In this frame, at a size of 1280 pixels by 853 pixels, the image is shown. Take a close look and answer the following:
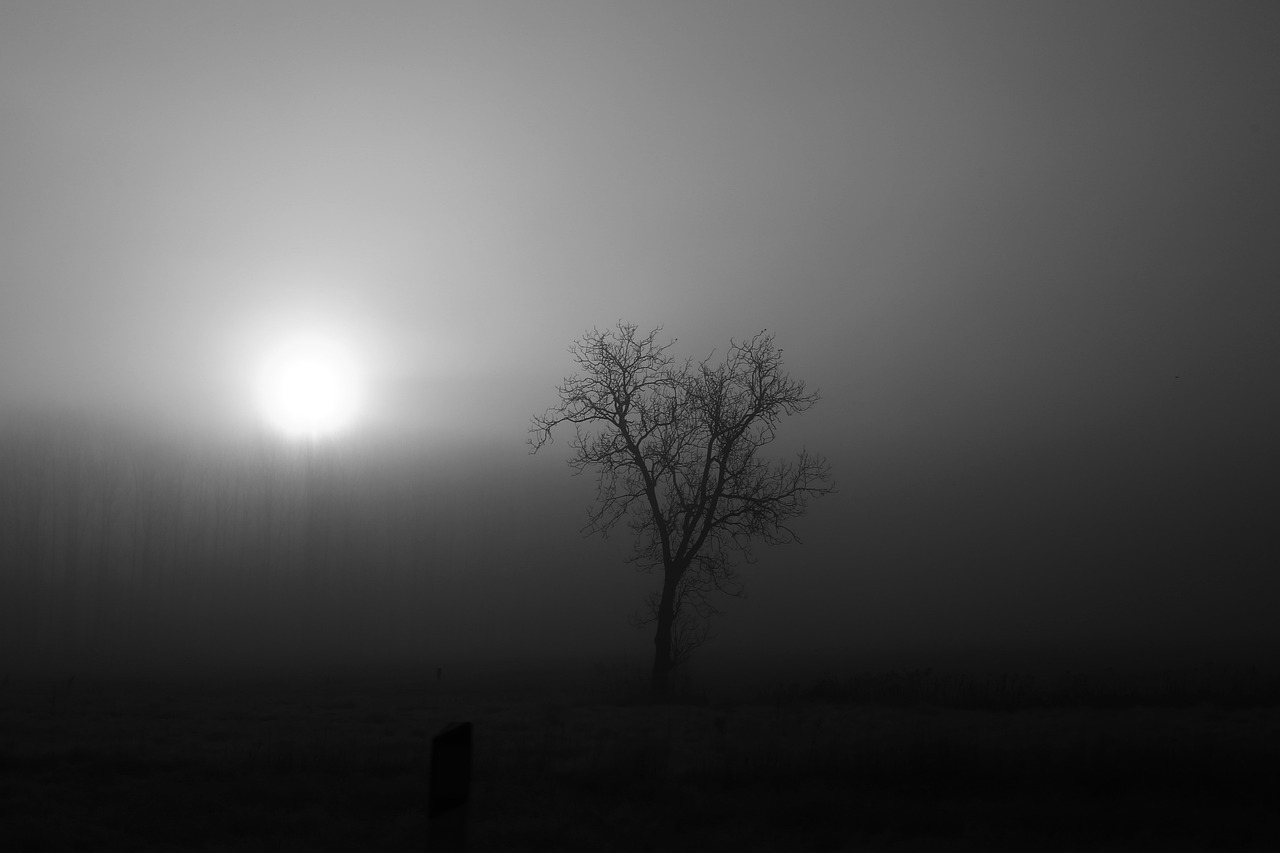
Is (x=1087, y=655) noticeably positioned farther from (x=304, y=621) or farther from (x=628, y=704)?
(x=304, y=621)

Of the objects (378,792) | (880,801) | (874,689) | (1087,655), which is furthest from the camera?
(1087,655)

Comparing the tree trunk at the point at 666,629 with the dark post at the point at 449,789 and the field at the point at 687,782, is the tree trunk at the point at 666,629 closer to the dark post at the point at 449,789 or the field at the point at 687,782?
the field at the point at 687,782

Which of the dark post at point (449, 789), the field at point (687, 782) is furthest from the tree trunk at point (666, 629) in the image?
the dark post at point (449, 789)

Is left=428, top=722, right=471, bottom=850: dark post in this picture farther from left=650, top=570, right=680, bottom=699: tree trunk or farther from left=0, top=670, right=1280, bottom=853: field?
left=650, top=570, right=680, bottom=699: tree trunk

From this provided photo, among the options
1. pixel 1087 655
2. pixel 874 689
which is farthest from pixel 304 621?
pixel 874 689

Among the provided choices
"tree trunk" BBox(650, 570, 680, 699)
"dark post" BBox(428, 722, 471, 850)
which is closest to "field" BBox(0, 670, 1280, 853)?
"dark post" BBox(428, 722, 471, 850)

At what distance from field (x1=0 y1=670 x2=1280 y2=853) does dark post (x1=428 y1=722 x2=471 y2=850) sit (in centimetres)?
257

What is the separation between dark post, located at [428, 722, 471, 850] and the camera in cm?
549

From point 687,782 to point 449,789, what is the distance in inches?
222

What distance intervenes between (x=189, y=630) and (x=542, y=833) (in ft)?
321

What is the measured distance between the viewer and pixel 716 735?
14.3 meters

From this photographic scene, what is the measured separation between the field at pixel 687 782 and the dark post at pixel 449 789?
8.42 ft

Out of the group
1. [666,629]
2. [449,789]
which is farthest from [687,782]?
[666,629]

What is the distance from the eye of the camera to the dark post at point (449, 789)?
18.0 feet
